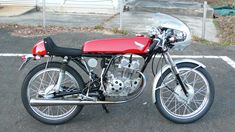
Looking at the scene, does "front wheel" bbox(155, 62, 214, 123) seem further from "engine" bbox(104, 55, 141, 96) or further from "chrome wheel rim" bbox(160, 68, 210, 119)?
"engine" bbox(104, 55, 141, 96)

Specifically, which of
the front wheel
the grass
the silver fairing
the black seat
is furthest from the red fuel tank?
the grass

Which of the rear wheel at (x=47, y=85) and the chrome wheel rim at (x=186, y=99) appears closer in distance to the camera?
the rear wheel at (x=47, y=85)

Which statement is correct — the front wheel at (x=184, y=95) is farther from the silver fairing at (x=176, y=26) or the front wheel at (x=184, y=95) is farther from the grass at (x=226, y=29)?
the grass at (x=226, y=29)

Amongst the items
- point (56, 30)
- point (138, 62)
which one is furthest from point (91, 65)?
point (56, 30)

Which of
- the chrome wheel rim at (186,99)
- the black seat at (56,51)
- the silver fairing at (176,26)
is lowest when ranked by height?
the chrome wheel rim at (186,99)

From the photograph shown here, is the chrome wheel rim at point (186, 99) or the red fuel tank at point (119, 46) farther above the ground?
the red fuel tank at point (119, 46)

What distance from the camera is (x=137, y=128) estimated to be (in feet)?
13.9

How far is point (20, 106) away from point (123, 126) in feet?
4.38

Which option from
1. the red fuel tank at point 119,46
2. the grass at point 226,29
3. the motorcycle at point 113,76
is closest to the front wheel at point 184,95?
the motorcycle at point 113,76

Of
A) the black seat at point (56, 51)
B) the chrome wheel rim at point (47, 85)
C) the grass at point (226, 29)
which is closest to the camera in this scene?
the black seat at point (56, 51)

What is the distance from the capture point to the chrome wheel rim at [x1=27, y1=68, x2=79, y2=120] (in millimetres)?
4148

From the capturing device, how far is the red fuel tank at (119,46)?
13.2 feet

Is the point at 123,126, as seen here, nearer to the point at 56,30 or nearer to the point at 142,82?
the point at 142,82

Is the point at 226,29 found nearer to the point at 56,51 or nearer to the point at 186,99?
the point at 186,99
